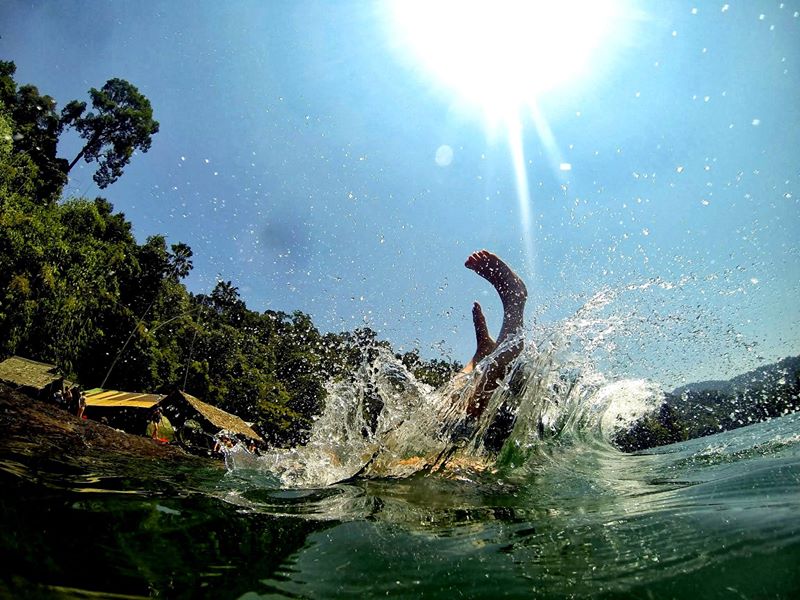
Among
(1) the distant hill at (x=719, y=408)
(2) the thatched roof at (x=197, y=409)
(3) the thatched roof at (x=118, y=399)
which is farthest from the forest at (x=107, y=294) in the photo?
(1) the distant hill at (x=719, y=408)

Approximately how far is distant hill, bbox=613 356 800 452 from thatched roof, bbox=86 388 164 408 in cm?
2165

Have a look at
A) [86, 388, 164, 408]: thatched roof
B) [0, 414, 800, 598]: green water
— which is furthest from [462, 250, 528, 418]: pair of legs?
[86, 388, 164, 408]: thatched roof

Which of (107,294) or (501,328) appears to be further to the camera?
(107,294)

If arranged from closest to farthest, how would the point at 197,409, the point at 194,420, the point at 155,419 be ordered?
1. the point at 155,419
2. the point at 197,409
3. the point at 194,420

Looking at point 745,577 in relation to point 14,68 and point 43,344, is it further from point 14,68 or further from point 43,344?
point 14,68

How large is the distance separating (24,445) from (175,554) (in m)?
1.92

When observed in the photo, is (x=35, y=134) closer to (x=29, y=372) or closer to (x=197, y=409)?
(x=29, y=372)

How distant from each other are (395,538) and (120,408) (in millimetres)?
22108

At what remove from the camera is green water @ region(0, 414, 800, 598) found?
149 cm

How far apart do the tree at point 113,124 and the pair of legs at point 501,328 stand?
32.8 metres

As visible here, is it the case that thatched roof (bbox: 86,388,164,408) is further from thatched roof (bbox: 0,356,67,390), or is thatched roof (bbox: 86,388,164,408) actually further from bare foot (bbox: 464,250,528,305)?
bare foot (bbox: 464,250,528,305)

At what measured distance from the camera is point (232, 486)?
340cm

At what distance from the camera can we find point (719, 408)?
2803cm

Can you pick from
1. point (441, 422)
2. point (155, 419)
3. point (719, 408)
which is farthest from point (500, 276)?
point (719, 408)
